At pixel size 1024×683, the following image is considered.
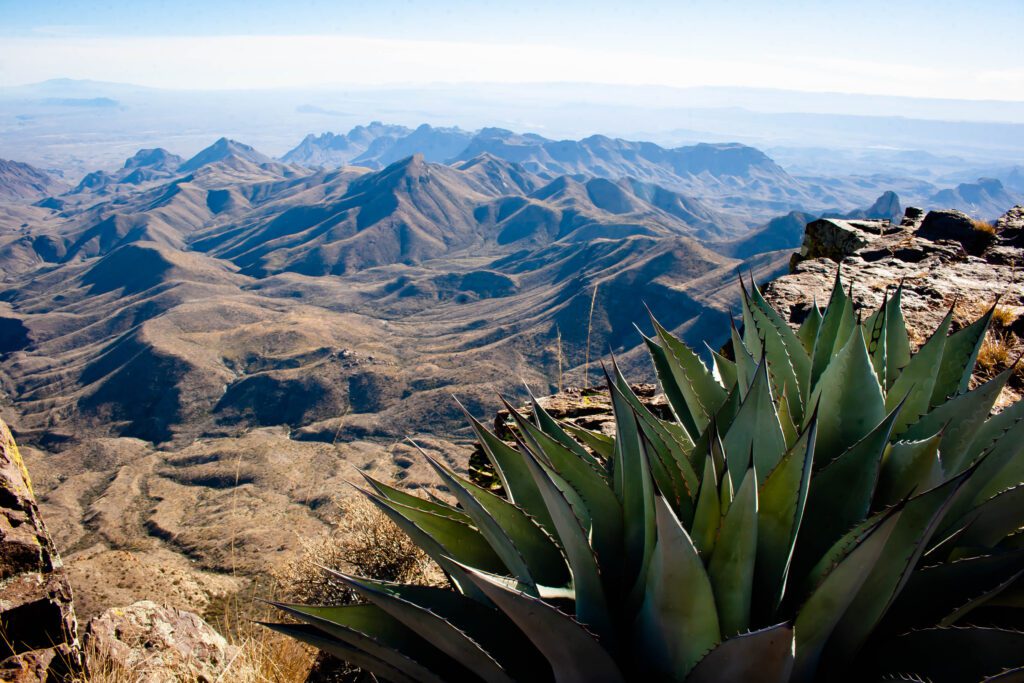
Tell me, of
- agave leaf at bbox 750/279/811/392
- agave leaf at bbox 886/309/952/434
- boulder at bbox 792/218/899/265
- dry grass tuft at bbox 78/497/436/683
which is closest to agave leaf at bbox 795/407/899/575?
agave leaf at bbox 886/309/952/434

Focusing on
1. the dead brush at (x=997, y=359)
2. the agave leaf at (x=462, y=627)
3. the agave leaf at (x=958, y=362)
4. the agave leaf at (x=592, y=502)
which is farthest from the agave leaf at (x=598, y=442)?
the dead brush at (x=997, y=359)

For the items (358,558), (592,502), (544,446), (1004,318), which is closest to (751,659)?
(592,502)

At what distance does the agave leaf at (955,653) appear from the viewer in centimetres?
150

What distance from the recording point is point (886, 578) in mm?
1575

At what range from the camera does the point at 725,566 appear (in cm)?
157

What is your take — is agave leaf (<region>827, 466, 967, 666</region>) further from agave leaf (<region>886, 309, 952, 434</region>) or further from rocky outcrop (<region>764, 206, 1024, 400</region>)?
rocky outcrop (<region>764, 206, 1024, 400</region>)

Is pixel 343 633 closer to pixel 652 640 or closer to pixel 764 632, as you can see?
pixel 652 640

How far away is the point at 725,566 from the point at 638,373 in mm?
139918

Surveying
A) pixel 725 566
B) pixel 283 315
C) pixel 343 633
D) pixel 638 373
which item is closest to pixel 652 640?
pixel 725 566

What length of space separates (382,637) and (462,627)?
27 cm

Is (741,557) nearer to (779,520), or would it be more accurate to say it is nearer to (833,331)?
(779,520)

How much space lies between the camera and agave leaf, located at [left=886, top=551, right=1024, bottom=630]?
5.55 ft

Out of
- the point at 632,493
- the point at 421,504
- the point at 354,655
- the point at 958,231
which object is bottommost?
the point at 354,655

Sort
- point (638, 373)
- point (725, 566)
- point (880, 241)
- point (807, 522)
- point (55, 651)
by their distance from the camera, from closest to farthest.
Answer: point (725, 566) < point (807, 522) < point (55, 651) < point (880, 241) < point (638, 373)
